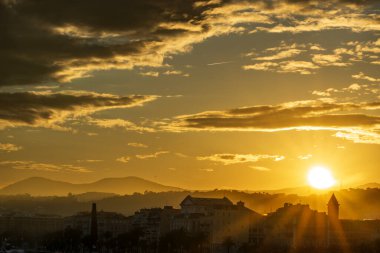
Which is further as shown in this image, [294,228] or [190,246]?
[294,228]

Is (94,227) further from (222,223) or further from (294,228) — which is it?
(222,223)

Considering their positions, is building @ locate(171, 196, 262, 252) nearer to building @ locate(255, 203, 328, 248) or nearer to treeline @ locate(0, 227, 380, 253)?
building @ locate(255, 203, 328, 248)

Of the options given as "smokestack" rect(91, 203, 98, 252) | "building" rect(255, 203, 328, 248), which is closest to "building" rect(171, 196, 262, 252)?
"building" rect(255, 203, 328, 248)

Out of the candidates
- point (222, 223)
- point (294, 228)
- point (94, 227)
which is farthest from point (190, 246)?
point (222, 223)

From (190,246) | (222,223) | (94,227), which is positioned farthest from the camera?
(222,223)

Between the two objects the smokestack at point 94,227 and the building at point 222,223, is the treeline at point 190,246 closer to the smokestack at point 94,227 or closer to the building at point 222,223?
the smokestack at point 94,227

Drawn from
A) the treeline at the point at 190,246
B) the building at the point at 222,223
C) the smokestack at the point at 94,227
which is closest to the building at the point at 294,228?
the treeline at the point at 190,246

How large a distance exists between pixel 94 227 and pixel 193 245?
55.6ft


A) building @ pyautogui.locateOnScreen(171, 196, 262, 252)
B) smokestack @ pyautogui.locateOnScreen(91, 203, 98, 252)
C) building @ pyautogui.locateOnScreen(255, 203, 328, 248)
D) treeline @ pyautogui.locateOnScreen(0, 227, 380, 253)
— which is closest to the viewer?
treeline @ pyautogui.locateOnScreen(0, 227, 380, 253)

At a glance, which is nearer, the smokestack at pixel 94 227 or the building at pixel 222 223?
the smokestack at pixel 94 227

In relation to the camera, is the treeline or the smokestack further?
the smokestack

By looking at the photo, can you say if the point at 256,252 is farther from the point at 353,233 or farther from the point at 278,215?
the point at 278,215

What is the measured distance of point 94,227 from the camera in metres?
158

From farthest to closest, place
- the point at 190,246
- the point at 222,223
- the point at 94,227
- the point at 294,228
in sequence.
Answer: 1. the point at 222,223
2. the point at 294,228
3. the point at 94,227
4. the point at 190,246
